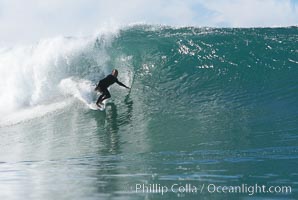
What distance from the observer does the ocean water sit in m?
6.05

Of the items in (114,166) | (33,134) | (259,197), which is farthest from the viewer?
(33,134)

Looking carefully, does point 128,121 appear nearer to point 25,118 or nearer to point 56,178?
point 25,118

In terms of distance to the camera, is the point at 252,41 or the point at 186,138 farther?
the point at 252,41

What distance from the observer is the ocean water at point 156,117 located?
19.9 ft

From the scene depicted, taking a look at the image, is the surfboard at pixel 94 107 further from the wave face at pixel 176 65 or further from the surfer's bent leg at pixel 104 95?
the wave face at pixel 176 65

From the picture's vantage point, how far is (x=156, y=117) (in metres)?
12.3

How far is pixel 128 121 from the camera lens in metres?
12.2

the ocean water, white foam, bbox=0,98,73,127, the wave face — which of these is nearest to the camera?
the ocean water

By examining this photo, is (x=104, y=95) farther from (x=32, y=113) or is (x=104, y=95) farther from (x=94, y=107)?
(x=32, y=113)

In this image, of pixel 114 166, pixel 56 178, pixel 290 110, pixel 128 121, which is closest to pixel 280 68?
pixel 290 110

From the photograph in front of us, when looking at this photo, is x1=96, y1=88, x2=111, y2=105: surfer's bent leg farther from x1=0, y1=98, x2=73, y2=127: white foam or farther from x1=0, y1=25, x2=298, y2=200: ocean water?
x1=0, y1=98, x2=73, y2=127: white foam

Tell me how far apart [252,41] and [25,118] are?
8411 mm

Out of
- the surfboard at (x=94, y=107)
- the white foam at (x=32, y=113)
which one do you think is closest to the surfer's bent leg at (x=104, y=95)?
the surfboard at (x=94, y=107)

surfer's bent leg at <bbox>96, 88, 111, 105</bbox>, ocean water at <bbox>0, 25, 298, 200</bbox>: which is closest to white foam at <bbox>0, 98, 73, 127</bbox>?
ocean water at <bbox>0, 25, 298, 200</bbox>
